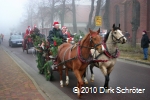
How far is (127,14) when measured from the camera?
3659cm

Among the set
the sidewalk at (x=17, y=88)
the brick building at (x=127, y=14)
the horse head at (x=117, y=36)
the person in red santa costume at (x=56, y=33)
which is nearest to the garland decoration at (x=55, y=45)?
the person in red santa costume at (x=56, y=33)

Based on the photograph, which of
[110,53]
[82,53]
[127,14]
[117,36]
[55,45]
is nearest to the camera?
[82,53]

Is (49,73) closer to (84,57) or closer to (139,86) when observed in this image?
(84,57)

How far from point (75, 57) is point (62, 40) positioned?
2.28m

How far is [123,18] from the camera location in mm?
37281

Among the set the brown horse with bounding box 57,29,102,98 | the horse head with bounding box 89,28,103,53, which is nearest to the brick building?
the brown horse with bounding box 57,29,102,98

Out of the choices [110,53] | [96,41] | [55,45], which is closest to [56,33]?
[55,45]

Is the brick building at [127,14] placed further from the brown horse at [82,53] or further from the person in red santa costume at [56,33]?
the brown horse at [82,53]

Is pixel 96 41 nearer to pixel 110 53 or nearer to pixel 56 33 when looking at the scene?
pixel 110 53

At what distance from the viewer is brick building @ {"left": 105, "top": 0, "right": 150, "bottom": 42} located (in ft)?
104

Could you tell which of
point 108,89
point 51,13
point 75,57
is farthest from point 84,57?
point 51,13

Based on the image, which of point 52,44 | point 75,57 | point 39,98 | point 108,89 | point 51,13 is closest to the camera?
point 39,98

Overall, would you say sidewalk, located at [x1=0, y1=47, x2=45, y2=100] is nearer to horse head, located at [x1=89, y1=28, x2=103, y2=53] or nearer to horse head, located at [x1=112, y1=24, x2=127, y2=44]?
horse head, located at [x1=89, y1=28, x2=103, y2=53]

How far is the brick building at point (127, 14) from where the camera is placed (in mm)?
31641
